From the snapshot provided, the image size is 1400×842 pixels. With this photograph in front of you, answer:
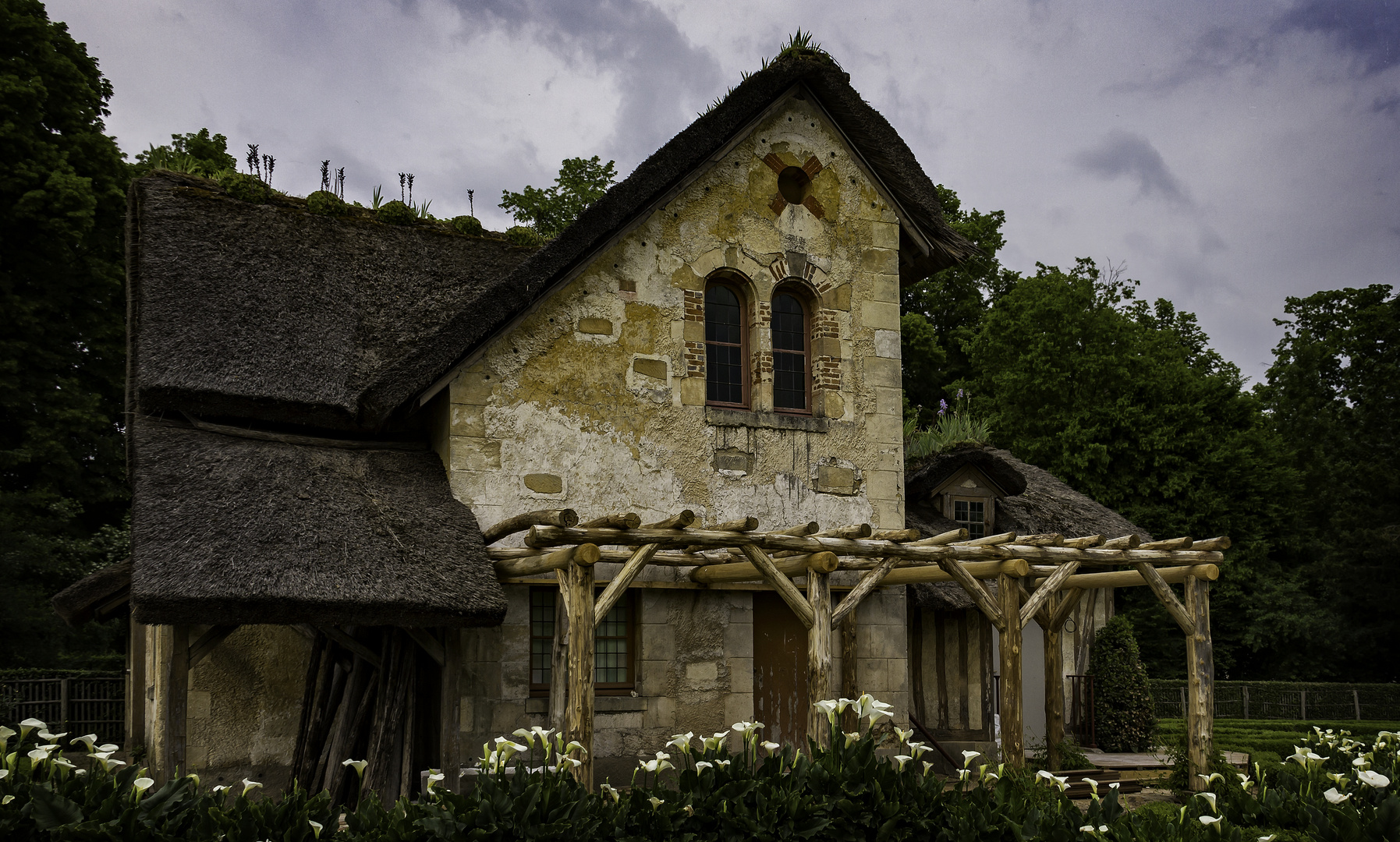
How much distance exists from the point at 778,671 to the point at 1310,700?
18.5 metres

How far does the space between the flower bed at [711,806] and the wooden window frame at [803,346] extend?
17.5ft

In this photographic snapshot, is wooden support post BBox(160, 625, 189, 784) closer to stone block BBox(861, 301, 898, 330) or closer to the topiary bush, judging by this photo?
stone block BBox(861, 301, 898, 330)

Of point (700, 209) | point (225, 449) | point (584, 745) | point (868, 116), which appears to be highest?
point (868, 116)

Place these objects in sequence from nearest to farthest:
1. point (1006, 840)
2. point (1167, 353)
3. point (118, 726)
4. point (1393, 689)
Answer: point (1006, 840)
point (118, 726)
point (1393, 689)
point (1167, 353)

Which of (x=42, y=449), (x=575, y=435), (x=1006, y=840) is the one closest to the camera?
(x=1006, y=840)

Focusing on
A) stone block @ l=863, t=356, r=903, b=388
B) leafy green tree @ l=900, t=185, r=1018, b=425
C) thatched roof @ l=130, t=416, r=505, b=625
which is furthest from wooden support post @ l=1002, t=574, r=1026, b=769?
leafy green tree @ l=900, t=185, r=1018, b=425

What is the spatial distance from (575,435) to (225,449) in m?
3.10

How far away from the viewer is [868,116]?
12648mm

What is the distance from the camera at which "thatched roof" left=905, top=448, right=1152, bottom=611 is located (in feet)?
47.9

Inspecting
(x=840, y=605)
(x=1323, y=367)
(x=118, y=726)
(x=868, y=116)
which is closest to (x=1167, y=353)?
(x=1323, y=367)

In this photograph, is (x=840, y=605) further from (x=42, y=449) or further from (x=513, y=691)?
(x=42, y=449)

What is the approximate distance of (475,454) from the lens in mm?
10836

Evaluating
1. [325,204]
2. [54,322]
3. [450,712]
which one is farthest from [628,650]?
[54,322]

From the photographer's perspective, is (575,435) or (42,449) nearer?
(575,435)
